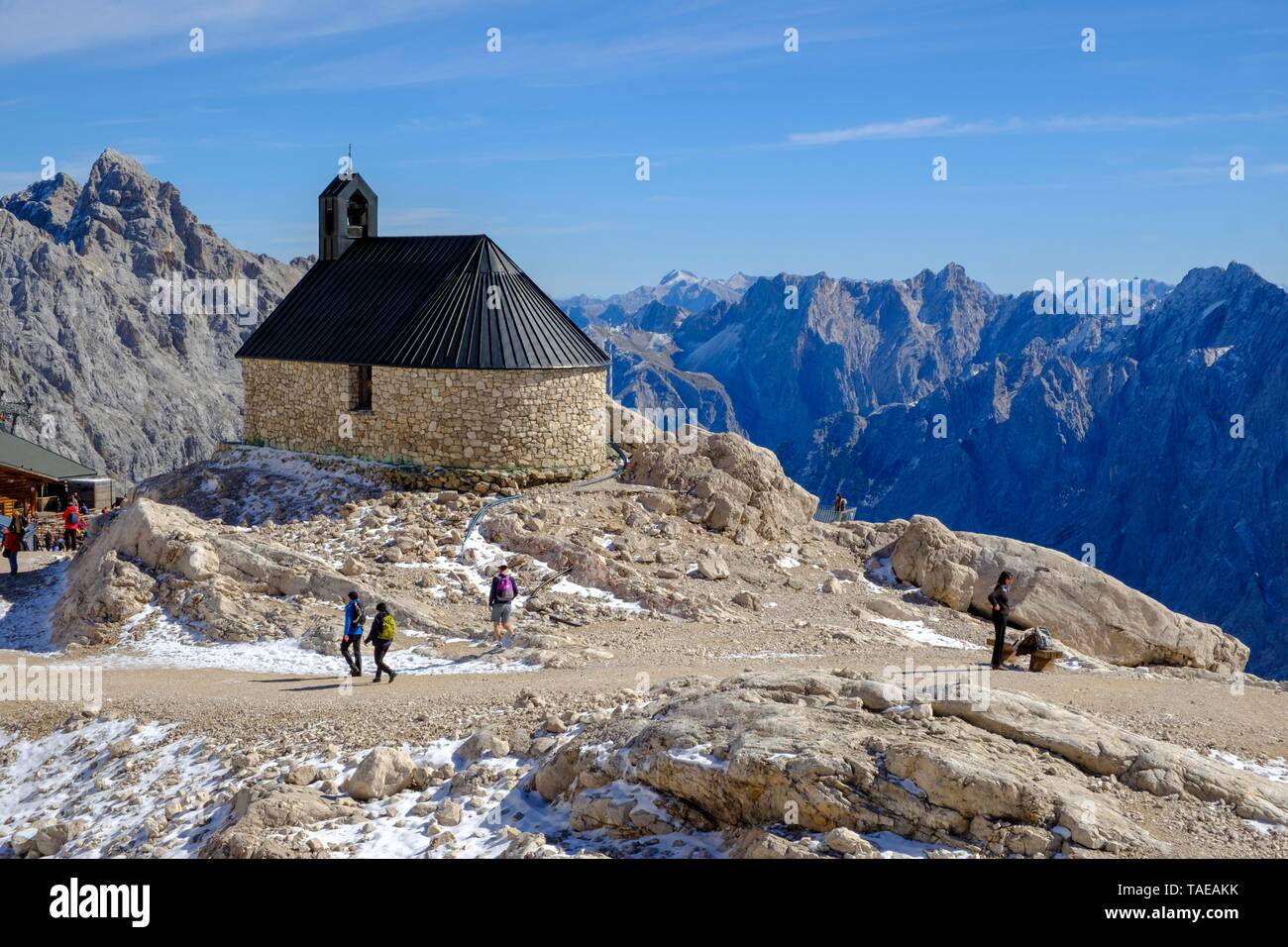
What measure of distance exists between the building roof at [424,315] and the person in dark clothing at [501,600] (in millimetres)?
8212

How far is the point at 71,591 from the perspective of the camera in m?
21.9

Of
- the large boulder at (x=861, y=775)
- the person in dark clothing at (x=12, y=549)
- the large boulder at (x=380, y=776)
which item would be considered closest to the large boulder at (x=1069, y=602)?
the large boulder at (x=861, y=775)

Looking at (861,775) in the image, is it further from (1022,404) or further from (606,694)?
(1022,404)

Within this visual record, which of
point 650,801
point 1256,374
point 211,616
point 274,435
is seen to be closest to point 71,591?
point 211,616

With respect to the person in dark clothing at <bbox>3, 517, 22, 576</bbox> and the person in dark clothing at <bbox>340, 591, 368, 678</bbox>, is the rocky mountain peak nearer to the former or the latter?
the person in dark clothing at <bbox>3, 517, 22, 576</bbox>

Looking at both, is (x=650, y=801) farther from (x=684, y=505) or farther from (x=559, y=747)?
(x=684, y=505)

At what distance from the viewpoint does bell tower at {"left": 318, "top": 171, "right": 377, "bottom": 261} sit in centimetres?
3219

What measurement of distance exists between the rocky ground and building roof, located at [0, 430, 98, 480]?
1484 centimetres

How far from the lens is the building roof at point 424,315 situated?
2684 cm

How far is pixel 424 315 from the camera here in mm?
27812

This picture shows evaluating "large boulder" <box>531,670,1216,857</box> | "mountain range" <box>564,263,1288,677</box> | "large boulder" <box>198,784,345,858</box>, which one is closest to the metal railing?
"large boulder" <box>531,670,1216,857</box>

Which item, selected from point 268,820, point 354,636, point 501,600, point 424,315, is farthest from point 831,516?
point 268,820

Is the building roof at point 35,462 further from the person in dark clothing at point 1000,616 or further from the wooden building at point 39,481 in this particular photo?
the person in dark clothing at point 1000,616
